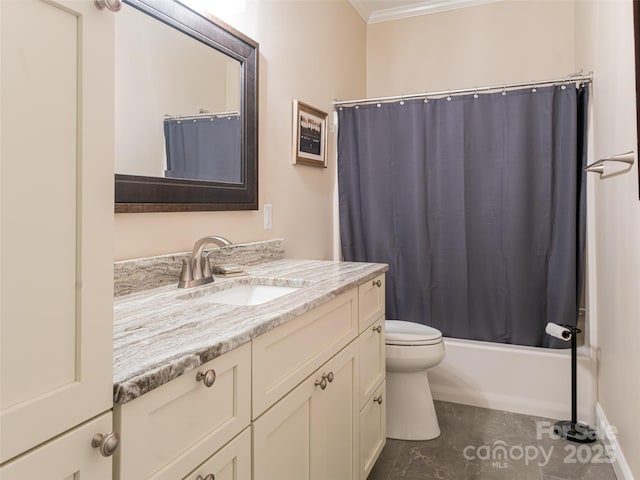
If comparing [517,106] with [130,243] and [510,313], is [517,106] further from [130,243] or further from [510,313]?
[130,243]

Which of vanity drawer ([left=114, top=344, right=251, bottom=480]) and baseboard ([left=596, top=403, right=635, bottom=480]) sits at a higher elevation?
vanity drawer ([left=114, top=344, right=251, bottom=480])

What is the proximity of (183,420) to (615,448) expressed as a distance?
1950 millimetres

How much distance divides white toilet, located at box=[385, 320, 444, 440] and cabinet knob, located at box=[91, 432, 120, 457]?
1685 mm

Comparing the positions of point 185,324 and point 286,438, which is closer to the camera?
point 185,324

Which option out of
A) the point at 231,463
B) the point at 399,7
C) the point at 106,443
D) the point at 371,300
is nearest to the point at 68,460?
the point at 106,443

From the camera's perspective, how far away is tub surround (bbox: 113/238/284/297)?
4.32 ft

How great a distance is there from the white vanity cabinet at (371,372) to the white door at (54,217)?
46.0 inches

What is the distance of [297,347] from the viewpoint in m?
1.18

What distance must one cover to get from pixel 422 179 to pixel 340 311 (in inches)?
55.5

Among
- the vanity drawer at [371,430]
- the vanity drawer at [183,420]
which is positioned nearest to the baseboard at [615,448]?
the vanity drawer at [371,430]

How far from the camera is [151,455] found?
72 centimetres

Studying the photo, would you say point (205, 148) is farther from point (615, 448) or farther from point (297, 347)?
point (615, 448)

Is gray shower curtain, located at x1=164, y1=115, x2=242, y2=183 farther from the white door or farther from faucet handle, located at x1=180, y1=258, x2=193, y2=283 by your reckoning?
the white door

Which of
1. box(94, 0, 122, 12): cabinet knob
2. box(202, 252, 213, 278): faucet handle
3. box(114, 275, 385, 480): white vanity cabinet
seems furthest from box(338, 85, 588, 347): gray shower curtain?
box(94, 0, 122, 12): cabinet knob
